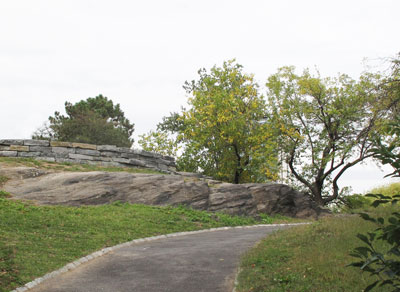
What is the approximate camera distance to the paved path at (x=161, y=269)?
8312 mm

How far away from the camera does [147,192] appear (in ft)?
59.1

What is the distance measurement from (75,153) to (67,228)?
32.4 ft

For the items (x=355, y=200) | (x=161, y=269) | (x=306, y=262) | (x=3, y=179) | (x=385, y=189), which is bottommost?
(x=161, y=269)

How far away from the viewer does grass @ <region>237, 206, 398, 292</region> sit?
7.21m

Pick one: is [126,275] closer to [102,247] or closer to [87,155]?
[102,247]

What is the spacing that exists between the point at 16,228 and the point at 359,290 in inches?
369

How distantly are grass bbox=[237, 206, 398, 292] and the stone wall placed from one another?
41.0ft

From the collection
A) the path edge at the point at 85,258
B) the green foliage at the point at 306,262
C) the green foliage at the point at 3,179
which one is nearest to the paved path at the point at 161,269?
the path edge at the point at 85,258

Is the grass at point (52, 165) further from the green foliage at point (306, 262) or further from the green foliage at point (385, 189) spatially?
the green foliage at point (385, 189)

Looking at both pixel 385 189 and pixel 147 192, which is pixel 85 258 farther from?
pixel 385 189

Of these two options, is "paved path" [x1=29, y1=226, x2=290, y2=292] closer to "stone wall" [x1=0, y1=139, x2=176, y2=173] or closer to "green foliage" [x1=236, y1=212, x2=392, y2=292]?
"green foliage" [x1=236, y1=212, x2=392, y2=292]

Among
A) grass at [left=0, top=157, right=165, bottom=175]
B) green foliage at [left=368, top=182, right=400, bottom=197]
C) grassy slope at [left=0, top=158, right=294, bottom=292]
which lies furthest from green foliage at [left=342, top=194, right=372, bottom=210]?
grass at [left=0, top=157, right=165, bottom=175]

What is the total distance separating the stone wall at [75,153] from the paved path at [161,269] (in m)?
10.3

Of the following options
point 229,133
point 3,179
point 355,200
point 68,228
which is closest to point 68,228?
point 68,228
